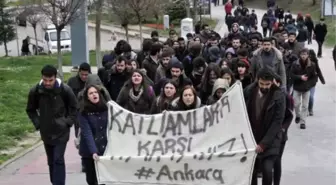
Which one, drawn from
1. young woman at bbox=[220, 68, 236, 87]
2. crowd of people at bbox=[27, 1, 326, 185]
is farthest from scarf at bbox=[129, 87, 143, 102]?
young woman at bbox=[220, 68, 236, 87]

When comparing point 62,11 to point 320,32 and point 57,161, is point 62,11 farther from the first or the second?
point 57,161

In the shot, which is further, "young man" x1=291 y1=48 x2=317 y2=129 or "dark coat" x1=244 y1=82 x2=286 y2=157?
"young man" x1=291 y1=48 x2=317 y2=129

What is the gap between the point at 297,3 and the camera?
2226 inches

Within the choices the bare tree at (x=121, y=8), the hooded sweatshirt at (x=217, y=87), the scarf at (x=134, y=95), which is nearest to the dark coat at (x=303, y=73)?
the hooded sweatshirt at (x=217, y=87)

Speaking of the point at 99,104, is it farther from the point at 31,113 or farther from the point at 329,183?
the point at 329,183

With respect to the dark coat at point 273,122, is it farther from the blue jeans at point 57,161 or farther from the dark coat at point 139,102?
the blue jeans at point 57,161

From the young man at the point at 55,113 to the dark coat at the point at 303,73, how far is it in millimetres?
5868

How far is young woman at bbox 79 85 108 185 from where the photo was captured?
7.53 metres

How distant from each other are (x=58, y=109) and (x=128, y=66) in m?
2.01

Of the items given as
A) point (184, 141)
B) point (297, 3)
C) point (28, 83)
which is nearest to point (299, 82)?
point (184, 141)

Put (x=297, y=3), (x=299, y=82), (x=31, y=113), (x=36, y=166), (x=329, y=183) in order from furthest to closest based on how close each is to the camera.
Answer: (x=297, y=3) → (x=299, y=82) → (x=36, y=166) → (x=329, y=183) → (x=31, y=113)

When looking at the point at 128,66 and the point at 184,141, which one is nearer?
Result: the point at 184,141

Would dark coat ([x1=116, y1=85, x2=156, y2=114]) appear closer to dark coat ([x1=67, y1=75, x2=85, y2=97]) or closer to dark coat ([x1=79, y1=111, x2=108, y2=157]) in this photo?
dark coat ([x1=79, y1=111, x2=108, y2=157])

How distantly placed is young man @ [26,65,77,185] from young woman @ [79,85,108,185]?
49 centimetres
